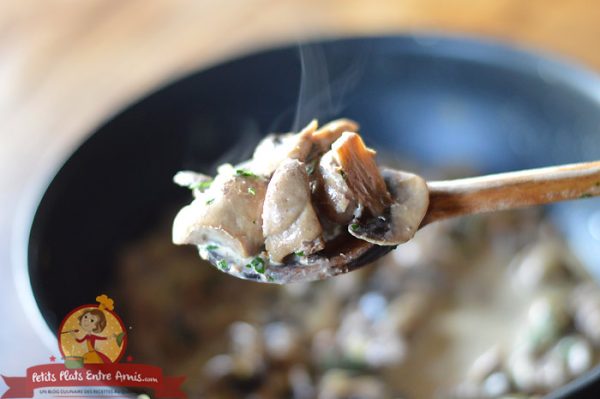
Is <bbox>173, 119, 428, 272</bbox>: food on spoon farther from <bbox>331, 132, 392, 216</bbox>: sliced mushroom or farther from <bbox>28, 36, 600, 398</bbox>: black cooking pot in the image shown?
<bbox>28, 36, 600, 398</bbox>: black cooking pot

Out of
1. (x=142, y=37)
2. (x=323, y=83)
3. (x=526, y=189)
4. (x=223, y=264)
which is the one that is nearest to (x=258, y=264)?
(x=223, y=264)

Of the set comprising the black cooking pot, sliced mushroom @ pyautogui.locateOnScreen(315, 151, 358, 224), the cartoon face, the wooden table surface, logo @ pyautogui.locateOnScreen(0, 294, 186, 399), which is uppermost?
the wooden table surface

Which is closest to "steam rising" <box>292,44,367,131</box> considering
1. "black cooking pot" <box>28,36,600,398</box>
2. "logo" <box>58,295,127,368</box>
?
"black cooking pot" <box>28,36,600,398</box>

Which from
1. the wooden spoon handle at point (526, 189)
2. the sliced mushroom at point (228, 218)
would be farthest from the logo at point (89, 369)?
the wooden spoon handle at point (526, 189)

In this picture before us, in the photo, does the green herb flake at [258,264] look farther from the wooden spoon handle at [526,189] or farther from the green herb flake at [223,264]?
the wooden spoon handle at [526,189]

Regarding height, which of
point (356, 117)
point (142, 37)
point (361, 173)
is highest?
point (142, 37)

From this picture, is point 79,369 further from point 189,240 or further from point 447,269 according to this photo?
point 447,269

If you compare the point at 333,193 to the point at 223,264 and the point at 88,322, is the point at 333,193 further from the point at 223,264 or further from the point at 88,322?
the point at 88,322
